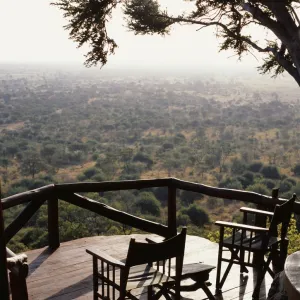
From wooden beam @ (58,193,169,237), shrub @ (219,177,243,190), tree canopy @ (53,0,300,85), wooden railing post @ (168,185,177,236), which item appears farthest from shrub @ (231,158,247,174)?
wooden beam @ (58,193,169,237)

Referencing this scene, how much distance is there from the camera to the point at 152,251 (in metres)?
2.82

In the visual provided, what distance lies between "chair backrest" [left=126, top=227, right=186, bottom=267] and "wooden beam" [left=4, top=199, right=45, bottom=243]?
1858mm

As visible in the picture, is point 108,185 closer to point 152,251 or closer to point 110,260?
point 110,260

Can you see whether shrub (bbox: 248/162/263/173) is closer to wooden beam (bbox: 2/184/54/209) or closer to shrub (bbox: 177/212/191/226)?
shrub (bbox: 177/212/191/226)

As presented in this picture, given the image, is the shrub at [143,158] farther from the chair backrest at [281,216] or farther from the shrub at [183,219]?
the chair backrest at [281,216]

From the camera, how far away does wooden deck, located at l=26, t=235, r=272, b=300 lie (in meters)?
3.97

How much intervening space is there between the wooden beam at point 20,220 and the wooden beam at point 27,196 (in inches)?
2.4

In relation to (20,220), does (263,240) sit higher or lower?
higher

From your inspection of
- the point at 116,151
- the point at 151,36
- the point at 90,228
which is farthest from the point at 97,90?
the point at 151,36

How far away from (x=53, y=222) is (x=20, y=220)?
561mm

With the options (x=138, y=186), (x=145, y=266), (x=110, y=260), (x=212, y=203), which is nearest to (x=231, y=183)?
(x=212, y=203)

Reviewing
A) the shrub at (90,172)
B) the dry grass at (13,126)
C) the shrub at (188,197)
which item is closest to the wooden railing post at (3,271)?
the shrub at (188,197)

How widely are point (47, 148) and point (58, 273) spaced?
40.7m

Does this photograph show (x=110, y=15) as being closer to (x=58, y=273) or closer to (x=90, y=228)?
(x=58, y=273)
